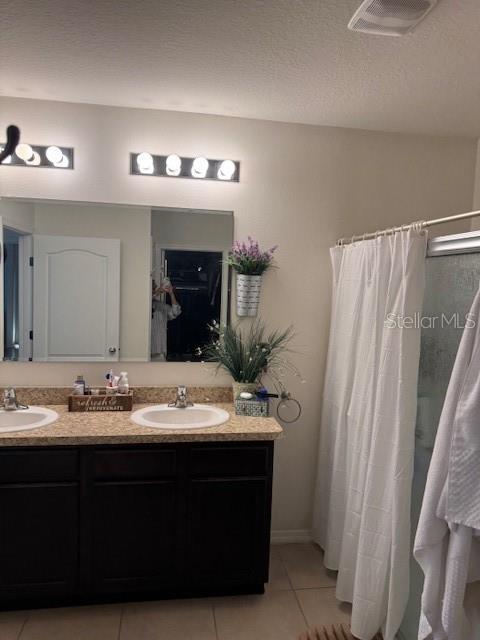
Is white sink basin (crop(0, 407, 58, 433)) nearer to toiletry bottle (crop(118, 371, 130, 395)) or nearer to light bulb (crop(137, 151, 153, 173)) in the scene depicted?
toiletry bottle (crop(118, 371, 130, 395))

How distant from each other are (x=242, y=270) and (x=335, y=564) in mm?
1713

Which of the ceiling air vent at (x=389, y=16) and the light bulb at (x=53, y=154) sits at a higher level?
the ceiling air vent at (x=389, y=16)

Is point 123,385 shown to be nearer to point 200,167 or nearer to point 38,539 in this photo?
point 38,539

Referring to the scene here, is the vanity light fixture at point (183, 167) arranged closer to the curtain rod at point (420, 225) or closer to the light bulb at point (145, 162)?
the light bulb at point (145, 162)

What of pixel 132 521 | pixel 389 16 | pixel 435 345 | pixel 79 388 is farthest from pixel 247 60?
pixel 132 521

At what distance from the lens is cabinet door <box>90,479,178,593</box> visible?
2.17 m

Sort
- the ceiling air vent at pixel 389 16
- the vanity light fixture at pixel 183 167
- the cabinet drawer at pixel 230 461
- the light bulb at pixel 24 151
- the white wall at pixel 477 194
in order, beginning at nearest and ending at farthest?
the ceiling air vent at pixel 389 16 → the cabinet drawer at pixel 230 461 → the light bulb at pixel 24 151 → the vanity light fixture at pixel 183 167 → the white wall at pixel 477 194

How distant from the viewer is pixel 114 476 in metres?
2.16

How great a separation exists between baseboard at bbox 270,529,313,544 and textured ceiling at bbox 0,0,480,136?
251 centimetres

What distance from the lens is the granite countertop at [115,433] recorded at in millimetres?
2068

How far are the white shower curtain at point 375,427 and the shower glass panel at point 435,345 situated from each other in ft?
0.25

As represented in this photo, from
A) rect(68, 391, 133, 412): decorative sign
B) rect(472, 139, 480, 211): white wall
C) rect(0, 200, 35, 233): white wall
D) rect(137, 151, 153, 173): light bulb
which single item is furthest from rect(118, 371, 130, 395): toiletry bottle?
rect(472, 139, 480, 211): white wall

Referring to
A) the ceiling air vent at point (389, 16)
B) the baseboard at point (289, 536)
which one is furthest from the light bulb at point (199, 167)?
the baseboard at point (289, 536)

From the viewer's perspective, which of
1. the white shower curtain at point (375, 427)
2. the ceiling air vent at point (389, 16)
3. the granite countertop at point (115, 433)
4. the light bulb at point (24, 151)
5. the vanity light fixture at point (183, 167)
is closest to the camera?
the ceiling air vent at point (389, 16)
